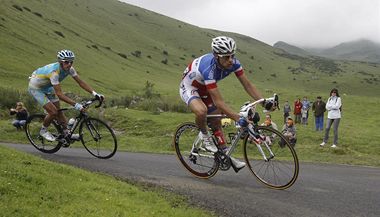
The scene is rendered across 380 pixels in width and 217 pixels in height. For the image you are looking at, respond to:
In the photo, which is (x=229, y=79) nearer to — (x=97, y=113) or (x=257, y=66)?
(x=257, y=66)

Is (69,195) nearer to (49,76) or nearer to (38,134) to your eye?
(49,76)

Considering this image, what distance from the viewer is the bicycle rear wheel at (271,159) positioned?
8469mm

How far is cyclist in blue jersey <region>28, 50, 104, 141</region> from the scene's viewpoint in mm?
11633

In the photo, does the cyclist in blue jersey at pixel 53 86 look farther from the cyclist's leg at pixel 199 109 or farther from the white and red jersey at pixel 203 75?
the cyclist's leg at pixel 199 109

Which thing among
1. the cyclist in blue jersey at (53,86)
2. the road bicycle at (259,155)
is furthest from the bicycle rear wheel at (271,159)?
the cyclist in blue jersey at (53,86)

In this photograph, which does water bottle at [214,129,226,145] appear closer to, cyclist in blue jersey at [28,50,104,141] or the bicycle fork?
the bicycle fork

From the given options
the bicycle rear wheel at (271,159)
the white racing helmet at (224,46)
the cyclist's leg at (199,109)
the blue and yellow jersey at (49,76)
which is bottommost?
the bicycle rear wheel at (271,159)

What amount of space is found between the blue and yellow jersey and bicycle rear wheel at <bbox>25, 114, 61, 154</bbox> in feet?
3.68

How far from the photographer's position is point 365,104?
6184 cm

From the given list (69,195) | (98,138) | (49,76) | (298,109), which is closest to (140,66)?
(298,109)

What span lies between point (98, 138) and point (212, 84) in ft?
15.0

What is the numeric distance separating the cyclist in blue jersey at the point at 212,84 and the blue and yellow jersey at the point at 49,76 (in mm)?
3927

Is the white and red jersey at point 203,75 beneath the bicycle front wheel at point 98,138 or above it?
above

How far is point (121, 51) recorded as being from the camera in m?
102
